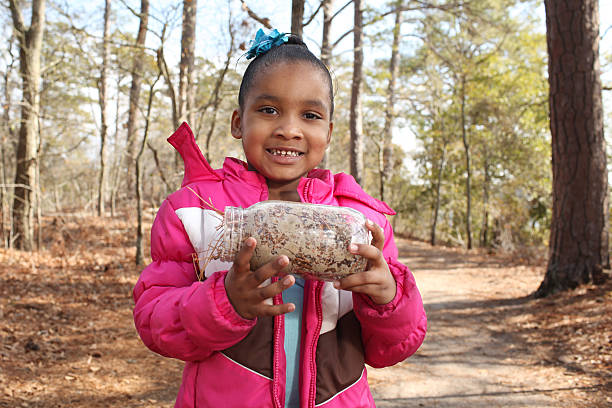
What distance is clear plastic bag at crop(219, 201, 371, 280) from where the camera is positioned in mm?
1312

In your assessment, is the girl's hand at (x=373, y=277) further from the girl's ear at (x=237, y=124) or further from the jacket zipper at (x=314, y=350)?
the girl's ear at (x=237, y=124)

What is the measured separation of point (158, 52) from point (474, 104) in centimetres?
1366

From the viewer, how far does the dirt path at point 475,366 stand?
4285mm

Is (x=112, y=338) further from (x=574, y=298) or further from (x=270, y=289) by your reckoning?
(x=574, y=298)

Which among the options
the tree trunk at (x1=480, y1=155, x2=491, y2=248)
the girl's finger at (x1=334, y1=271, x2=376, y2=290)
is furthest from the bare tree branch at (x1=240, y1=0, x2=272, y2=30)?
the tree trunk at (x1=480, y1=155, x2=491, y2=248)

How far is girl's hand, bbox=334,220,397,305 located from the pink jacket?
2.9 inches

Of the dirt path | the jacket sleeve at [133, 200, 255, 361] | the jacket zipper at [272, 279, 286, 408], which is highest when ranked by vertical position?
the jacket sleeve at [133, 200, 255, 361]

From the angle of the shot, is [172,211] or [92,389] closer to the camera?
[172,211]

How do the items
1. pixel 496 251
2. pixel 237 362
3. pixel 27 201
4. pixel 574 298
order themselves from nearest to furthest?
pixel 237 362 → pixel 574 298 → pixel 27 201 → pixel 496 251

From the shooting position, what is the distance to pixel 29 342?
17.0 feet

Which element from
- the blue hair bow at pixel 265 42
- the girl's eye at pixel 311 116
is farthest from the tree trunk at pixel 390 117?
the girl's eye at pixel 311 116

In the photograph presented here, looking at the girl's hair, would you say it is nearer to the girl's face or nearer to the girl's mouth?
the girl's face

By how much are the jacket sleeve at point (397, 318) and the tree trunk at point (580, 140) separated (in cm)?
668

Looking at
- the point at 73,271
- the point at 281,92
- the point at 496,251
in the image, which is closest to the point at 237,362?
the point at 281,92
